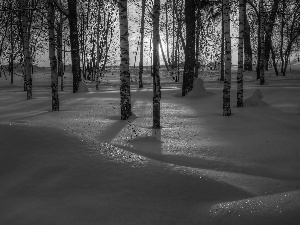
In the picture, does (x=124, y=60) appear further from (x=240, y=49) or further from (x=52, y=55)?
(x=240, y=49)

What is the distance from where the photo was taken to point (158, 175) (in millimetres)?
4008

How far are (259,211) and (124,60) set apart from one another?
6803 mm

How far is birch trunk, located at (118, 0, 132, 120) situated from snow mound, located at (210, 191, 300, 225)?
6.43 meters

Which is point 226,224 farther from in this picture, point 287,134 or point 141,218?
point 287,134

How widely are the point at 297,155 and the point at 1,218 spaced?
5.07m

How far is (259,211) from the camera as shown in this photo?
3.22m

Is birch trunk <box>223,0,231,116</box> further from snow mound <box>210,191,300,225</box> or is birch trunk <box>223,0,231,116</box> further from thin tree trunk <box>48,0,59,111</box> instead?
snow mound <box>210,191,300,225</box>

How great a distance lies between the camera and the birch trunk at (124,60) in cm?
900

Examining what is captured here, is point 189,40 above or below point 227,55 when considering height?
above

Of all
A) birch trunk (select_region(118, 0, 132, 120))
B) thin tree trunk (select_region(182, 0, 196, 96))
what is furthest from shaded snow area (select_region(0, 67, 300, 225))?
thin tree trunk (select_region(182, 0, 196, 96))

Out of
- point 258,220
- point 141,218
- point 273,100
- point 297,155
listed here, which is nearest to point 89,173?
point 141,218

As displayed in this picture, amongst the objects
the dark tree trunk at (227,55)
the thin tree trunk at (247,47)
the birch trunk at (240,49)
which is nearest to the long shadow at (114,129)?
the dark tree trunk at (227,55)

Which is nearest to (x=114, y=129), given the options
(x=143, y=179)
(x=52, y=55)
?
Result: (x=143, y=179)

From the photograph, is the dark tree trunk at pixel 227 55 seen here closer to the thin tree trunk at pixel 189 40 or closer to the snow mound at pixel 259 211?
the thin tree trunk at pixel 189 40
